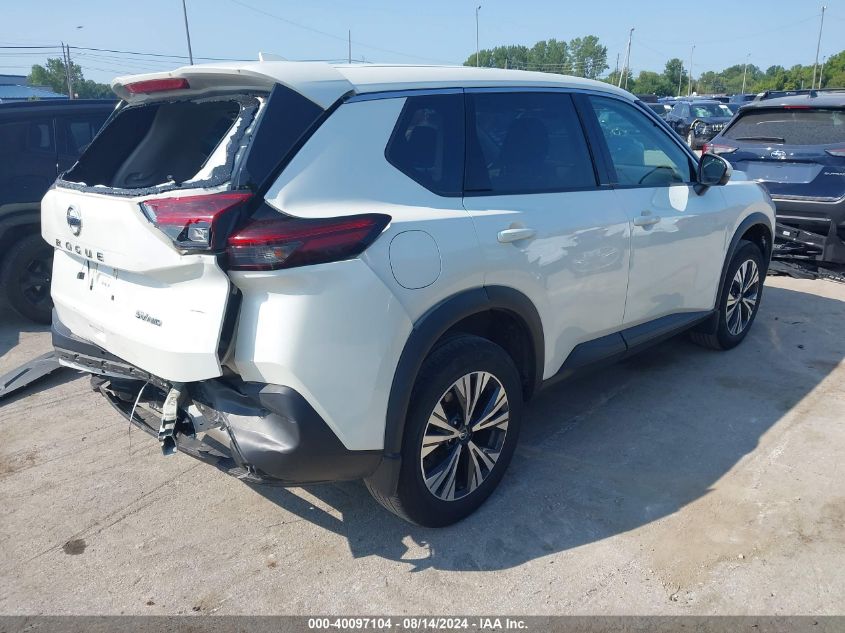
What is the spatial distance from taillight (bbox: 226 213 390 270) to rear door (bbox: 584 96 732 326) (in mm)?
→ 1934

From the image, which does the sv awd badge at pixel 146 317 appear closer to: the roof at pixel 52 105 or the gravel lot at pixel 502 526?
the gravel lot at pixel 502 526

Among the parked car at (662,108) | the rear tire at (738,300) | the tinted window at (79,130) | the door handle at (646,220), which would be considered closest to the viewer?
the door handle at (646,220)

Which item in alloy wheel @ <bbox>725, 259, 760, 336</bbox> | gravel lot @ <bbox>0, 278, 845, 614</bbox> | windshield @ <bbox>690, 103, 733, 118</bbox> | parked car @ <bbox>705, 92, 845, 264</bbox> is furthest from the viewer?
windshield @ <bbox>690, 103, 733, 118</bbox>

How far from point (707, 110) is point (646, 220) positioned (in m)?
19.6

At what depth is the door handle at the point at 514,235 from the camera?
9.90ft

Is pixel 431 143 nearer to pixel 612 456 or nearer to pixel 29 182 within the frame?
pixel 612 456

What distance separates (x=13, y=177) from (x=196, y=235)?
A: 440cm

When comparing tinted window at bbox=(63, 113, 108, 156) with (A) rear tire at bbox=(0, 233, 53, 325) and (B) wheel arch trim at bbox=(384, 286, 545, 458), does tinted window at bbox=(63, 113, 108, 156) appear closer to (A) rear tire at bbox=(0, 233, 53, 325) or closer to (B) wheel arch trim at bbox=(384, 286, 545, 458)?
(A) rear tire at bbox=(0, 233, 53, 325)

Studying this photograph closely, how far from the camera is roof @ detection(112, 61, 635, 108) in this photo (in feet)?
8.45

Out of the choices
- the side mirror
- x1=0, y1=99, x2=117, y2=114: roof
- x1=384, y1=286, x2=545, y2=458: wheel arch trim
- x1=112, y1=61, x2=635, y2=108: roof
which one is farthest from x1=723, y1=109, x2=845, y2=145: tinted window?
x1=0, y1=99, x2=117, y2=114: roof

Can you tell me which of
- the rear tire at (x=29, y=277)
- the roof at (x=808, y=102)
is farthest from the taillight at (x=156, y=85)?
the roof at (x=808, y=102)

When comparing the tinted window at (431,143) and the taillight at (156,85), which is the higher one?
the taillight at (156,85)

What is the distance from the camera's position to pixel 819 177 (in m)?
6.57
